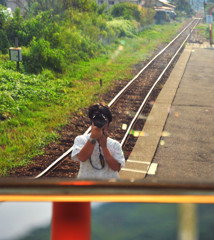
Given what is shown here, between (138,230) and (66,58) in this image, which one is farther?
(66,58)

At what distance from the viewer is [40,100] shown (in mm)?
10852

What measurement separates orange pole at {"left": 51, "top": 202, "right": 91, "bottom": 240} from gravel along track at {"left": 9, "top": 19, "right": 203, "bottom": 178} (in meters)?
A: 5.36

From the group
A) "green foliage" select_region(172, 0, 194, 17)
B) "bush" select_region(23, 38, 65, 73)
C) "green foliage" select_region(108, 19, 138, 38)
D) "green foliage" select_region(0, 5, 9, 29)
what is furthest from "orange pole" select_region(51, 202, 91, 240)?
"green foliage" select_region(172, 0, 194, 17)

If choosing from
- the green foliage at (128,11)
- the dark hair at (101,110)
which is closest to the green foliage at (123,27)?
the green foliage at (128,11)

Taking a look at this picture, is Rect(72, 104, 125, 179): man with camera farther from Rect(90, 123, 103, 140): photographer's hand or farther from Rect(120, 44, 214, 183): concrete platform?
Rect(120, 44, 214, 183): concrete platform

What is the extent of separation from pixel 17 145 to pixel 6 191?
6.97m

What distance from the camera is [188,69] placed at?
18406mm

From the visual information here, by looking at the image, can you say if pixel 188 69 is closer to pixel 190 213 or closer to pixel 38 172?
pixel 38 172

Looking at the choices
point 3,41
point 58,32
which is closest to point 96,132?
point 3,41

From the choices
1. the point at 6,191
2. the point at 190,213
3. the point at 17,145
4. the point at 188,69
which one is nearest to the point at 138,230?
the point at 190,213

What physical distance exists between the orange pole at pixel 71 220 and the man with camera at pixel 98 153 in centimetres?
196

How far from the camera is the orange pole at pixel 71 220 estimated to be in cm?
67

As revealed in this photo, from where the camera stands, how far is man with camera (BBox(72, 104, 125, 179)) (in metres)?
2.69

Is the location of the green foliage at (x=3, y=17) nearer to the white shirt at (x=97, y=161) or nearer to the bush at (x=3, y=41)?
the bush at (x=3, y=41)
